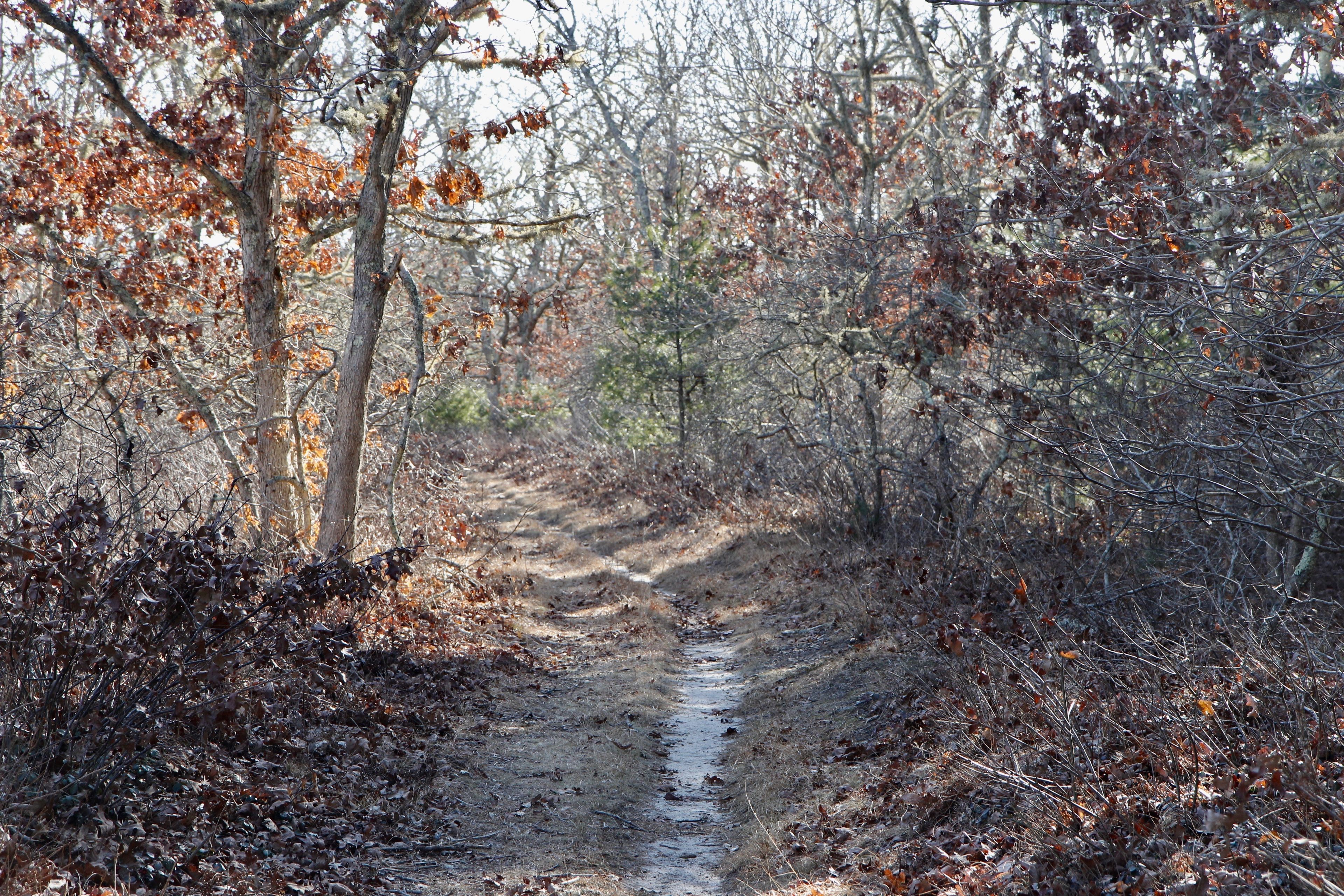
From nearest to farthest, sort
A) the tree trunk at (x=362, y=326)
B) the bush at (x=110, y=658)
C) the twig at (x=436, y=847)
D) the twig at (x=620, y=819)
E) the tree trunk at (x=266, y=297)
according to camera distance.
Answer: the bush at (x=110, y=658), the twig at (x=436, y=847), the twig at (x=620, y=819), the tree trunk at (x=362, y=326), the tree trunk at (x=266, y=297)

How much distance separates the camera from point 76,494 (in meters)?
6.57

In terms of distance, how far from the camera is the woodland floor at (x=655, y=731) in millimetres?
6590

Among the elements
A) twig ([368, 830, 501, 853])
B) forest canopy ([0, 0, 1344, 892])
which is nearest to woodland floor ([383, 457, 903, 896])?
twig ([368, 830, 501, 853])

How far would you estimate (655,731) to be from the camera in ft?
31.6

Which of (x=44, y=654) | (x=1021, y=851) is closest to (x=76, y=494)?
(x=44, y=654)

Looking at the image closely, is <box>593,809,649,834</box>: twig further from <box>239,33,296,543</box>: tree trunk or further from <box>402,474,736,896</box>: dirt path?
<box>239,33,296,543</box>: tree trunk

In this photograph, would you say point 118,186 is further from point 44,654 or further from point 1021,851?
point 1021,851

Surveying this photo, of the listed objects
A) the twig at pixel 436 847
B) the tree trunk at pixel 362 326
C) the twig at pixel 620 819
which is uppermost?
the tree trunk at pixel 362 326

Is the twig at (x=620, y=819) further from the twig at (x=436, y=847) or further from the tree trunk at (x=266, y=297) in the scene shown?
the tree trunk at (x=266, y=297)

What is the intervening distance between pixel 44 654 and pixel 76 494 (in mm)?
1187

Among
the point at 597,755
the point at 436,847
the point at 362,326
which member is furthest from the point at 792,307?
the point at 436,847

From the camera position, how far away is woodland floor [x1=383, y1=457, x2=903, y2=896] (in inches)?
259

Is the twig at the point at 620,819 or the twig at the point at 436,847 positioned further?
the twig at the point at 620,819

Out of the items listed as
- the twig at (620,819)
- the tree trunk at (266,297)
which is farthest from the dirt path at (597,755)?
the tree trunk at (266,297)
